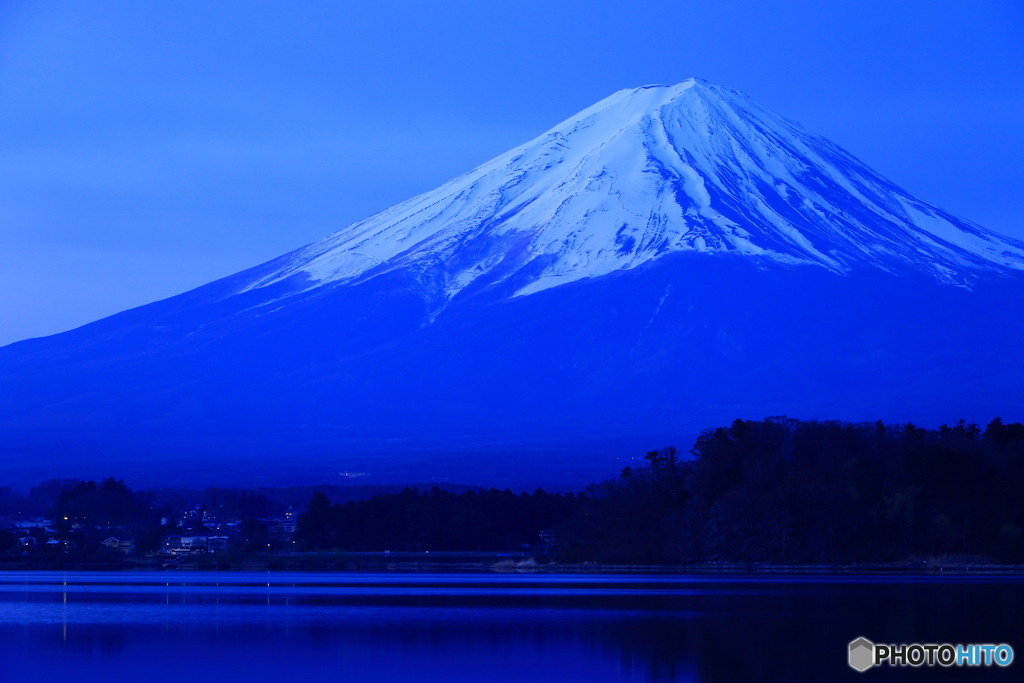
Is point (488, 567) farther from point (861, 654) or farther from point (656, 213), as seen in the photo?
point (656, 213)

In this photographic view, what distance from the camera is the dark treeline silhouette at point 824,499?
59.4 meters

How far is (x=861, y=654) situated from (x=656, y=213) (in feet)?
340

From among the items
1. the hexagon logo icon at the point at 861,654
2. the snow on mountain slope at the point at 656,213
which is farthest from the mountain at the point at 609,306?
the hexagon logo icon at the point at 861,654

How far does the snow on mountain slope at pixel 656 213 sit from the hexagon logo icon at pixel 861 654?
309ft

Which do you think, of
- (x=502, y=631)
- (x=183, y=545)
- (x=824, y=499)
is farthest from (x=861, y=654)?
(x=183, y=545)

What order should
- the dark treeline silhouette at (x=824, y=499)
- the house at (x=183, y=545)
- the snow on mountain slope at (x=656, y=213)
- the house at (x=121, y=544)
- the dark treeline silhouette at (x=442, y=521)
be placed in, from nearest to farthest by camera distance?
the dark treeline silhouette at (x=824, y=499), the dark treeline silhouette at (x=442, y=521), the house at (x=183, y=545), the house at (x=121, y=544), the snow on mountain slope at (x=656, y=213)

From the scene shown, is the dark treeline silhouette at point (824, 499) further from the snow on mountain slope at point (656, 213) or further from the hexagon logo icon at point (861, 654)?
the snow on mountain slope at point (656, 213)

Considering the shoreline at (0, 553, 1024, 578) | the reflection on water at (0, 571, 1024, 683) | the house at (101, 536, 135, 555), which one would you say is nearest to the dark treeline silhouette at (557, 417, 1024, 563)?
the shoreline at (0, 553, 1024, 578)

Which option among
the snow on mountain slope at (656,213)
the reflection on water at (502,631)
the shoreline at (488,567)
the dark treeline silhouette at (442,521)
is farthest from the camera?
the snow on mountain slope at (656,213)

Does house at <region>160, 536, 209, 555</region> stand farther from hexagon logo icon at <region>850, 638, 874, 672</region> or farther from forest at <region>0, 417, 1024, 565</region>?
hexagon logo icon at <region>850, 638, 874, 672</region>

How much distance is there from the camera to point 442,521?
85.4 metres

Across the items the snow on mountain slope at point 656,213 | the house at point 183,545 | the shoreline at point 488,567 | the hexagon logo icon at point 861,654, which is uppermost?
the snow on mountain slope at point 656,213

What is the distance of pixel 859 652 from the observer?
25344 mm

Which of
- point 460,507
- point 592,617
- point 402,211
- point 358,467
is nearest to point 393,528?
point 460,507
